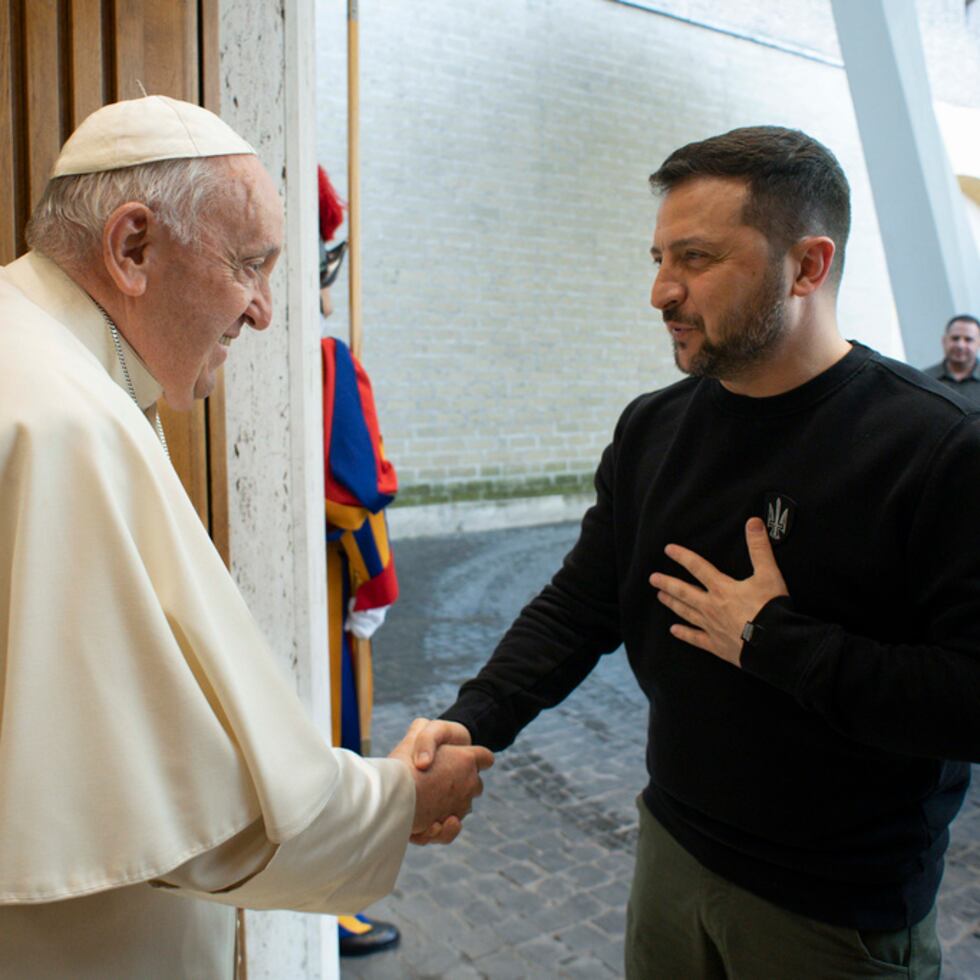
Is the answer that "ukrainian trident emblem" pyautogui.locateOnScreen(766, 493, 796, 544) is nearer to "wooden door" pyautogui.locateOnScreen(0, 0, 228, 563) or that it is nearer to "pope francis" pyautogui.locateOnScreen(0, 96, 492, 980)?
"pope francis" pyautogui.locateOnScreen(0, 96, 492, 980)

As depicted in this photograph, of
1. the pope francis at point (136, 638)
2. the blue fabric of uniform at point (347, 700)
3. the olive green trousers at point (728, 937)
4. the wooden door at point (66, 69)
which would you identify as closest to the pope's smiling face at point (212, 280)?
the pope francis at point (136, 638)

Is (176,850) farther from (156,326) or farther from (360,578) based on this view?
(360,578)

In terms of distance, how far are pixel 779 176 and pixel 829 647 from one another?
0.74m

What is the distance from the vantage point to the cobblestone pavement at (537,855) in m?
3.30

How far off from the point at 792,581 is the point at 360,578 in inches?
80.9


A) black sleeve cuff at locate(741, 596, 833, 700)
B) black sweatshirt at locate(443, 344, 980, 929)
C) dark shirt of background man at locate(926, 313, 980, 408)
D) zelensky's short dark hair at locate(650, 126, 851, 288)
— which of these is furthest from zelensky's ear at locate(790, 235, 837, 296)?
dark shirt of background man at locate(926, 313, 980, 408)

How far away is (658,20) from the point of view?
Result: 1232cm

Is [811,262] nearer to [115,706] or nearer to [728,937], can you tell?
[728,937]

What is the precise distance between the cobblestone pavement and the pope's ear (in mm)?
2491

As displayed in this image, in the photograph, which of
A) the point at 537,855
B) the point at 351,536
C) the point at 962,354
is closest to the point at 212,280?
the point at 351,536

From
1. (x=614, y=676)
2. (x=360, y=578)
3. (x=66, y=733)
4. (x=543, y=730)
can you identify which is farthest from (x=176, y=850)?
(x=614, y=676)

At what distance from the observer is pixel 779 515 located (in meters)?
1.59

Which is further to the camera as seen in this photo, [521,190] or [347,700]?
[521,190]

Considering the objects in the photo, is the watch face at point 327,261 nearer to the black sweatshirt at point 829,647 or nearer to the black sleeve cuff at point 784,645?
the black sweatshirt at point 829,647
